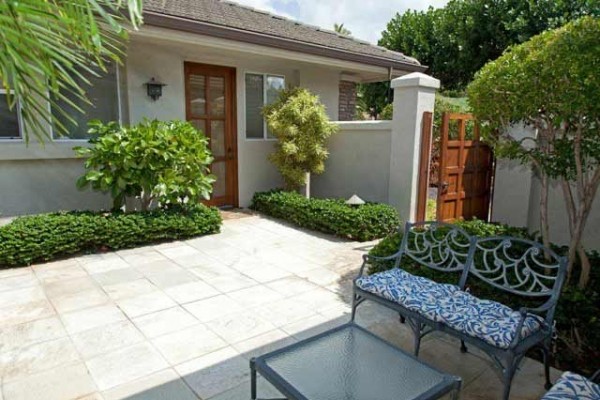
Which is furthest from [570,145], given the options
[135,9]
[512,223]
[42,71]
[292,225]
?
[292,225]

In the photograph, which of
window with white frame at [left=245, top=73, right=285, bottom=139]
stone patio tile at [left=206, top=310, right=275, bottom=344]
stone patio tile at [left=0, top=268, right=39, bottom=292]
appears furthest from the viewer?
window with white frame at [left=245, top=73, right=285, bottom=139]

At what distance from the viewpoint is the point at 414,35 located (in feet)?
59.8

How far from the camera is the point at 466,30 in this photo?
16.3 meters

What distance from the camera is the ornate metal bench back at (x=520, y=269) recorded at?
9.34ft

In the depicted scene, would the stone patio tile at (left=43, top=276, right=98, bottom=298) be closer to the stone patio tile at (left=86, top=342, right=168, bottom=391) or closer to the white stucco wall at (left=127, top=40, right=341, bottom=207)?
the stone patio tile at (left=86, top=342, right=168, bottom=391)

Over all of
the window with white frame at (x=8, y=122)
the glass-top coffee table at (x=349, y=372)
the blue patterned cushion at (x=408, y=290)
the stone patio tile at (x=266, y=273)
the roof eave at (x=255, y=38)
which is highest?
the roof eave at (x=255, y=38)

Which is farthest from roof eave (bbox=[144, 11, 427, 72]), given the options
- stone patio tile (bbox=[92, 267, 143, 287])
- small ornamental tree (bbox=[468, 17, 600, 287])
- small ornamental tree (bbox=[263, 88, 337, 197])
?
small ornamental tree (bbox=[468, 17, 600, 287])

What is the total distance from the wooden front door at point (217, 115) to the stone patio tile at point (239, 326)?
4.61 metres

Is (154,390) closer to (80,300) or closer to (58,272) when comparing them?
(80,300)

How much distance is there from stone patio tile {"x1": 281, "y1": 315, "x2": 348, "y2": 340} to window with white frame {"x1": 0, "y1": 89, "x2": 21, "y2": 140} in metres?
5.24

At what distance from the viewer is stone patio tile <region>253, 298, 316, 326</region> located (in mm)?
3686

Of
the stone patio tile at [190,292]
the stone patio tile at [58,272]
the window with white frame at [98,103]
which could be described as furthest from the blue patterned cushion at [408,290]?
the window with white frame at [98,103]

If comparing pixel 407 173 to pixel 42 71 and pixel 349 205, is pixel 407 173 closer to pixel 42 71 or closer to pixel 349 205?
pixel 349 205

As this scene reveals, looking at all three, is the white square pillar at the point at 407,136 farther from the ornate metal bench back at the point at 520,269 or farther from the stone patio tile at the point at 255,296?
the stone patio tile at the point at 255,296
